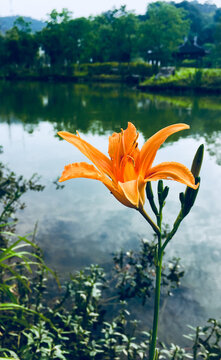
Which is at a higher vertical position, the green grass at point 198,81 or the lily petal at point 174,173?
the green grass at point 198,81

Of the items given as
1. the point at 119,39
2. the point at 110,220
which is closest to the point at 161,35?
the point at 119,39

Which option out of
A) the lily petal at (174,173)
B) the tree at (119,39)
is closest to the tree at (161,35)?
the tree at (119,39)

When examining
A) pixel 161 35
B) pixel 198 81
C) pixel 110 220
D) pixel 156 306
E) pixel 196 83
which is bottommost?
pixel 110 220

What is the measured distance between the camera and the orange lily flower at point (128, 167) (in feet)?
2.54

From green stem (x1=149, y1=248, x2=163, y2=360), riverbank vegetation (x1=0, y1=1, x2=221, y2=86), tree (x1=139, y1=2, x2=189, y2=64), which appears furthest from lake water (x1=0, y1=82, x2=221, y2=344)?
tree (x1=139, y1=2, x2=189, y2=64)

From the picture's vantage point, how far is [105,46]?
42938mm

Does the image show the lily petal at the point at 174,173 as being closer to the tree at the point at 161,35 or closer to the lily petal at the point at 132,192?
the lily petal at the point at 132,192

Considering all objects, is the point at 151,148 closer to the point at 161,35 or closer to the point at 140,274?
the point at 140,274

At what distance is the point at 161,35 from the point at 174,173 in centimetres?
3907

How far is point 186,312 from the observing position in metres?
2.53

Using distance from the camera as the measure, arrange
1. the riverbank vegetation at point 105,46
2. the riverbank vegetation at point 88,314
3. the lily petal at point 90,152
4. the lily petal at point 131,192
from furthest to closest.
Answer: the riverbank vegetation at point 105,46
the riverbank vegetation at point 88,314
the lily petal at point 90,152
the lily petal at point 131,192

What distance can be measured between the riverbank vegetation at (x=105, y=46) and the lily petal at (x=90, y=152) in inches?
1151

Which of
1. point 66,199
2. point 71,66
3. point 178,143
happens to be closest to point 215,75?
point 178,143

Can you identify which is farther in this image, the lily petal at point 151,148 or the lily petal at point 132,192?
the lily petal at point 151,148
